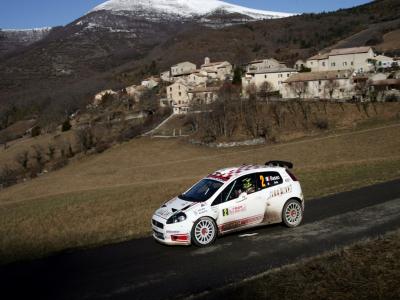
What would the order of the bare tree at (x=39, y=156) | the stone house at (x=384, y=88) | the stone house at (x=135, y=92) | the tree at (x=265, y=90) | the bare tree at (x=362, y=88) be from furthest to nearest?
the stone house at (x=135, y=92) → the tree at (x=265, y=90) → the bare tree at (x=39, y=156) → the bare tree at (x=362, y=88) → the stone house at (x=384, y=88)

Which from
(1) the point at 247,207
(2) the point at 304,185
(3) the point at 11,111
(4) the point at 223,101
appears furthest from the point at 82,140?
(3) the point at 11,111

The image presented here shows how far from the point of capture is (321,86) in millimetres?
78000

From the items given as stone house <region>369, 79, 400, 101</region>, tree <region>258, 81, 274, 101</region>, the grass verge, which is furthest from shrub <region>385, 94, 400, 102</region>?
the grass verge

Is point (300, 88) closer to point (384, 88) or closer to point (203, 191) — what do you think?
point (384, 88)

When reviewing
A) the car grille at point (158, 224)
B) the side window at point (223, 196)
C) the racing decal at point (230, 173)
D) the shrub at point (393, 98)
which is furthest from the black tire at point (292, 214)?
the shrub at point (393, 98)

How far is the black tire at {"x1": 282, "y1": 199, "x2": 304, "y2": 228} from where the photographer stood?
11.5 meters

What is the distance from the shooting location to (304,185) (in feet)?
61.6

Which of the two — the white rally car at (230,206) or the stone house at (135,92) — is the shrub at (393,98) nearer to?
the white rally car at (230,206)

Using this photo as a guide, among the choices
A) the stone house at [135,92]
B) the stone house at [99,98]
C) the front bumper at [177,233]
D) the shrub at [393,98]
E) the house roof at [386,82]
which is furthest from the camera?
the stone house at [99,98]

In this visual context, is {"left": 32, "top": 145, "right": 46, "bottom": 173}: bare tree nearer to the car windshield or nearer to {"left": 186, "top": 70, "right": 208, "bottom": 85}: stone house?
{"left": 186, "top": 70, "right": 208, "bottom": 85}: stone house

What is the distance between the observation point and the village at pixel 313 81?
72.7 metres

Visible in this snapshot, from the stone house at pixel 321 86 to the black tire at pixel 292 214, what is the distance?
64179 millimetres

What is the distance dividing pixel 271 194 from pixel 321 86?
230 feet

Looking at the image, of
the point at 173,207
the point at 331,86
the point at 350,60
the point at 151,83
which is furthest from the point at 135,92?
the point at 173,207
